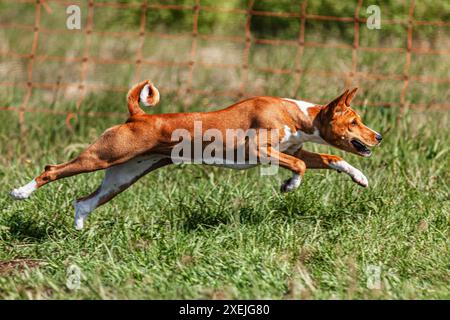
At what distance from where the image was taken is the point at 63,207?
6215 mm

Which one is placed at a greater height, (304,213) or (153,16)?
(153,16)

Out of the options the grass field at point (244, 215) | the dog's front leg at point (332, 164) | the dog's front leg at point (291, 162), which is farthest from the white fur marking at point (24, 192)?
the dog's front leg at point (332, 164)

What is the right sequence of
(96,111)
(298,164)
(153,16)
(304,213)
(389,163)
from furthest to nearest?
(153,16) < (96,111) < (389,163) < (304,213) < (298,164)

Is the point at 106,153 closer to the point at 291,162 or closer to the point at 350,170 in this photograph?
the point at 291,162

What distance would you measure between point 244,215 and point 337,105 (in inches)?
39.0

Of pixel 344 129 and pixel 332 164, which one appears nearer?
pixel 344 129

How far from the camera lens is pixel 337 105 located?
5.61 meters

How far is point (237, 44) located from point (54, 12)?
322 cm

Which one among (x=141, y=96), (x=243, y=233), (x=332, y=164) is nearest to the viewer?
(x=243, y=233)

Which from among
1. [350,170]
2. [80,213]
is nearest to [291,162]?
[350,170]

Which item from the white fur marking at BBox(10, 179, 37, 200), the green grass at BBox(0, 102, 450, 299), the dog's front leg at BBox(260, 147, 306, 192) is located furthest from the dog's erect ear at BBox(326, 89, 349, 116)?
the white fur marking at BBox(10, 179, 37, 200)

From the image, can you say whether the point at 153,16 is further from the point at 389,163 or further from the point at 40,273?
the point at 40,273

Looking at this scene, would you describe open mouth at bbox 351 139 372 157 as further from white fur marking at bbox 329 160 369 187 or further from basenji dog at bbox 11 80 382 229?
white fur marking at bbox 329 160 369 187

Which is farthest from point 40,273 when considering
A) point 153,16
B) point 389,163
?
point 153,16
